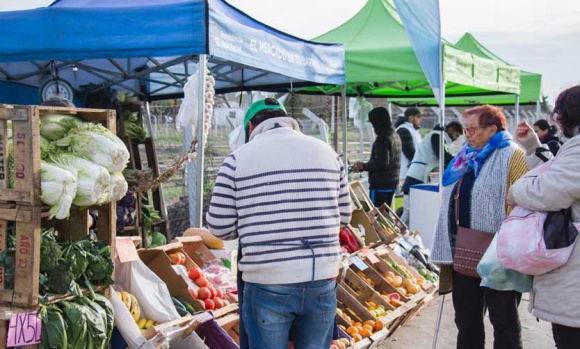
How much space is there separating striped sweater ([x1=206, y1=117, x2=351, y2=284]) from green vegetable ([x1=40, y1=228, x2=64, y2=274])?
76 cm

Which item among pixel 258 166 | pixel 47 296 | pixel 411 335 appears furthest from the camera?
pixel 411 335

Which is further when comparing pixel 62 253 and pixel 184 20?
pixel 184 20

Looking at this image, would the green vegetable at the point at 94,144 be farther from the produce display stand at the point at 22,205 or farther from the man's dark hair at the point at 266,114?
the man's dark hair at the point at 266,114

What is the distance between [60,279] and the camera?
2871 millimetres

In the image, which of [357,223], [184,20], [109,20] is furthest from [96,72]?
[357,223]

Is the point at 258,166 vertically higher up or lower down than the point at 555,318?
higher up

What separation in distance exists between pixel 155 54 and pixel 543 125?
6.32 m

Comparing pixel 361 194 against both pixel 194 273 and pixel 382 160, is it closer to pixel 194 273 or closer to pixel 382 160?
pixel 382 160

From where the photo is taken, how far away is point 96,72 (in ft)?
22.9

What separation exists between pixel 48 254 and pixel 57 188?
340 mm

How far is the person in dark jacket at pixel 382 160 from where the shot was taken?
7.47 m

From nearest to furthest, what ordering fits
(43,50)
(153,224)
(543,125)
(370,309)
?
(43,50) < (370,309) < (153,224) < (543,125)

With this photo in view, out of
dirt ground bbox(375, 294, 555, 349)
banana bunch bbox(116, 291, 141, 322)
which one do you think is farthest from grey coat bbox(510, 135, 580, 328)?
dirt ground bbox(375, 294, 555, 349)

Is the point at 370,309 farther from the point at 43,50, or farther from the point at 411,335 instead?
the point at 43,50
